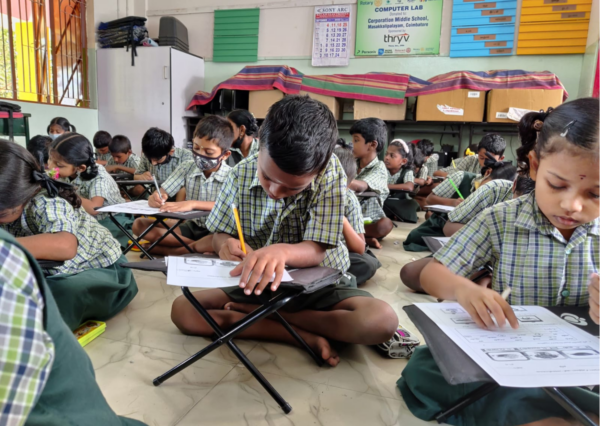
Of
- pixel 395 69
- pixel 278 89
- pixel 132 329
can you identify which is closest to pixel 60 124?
pixel 278 89

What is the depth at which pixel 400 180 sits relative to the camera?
3.90 meters

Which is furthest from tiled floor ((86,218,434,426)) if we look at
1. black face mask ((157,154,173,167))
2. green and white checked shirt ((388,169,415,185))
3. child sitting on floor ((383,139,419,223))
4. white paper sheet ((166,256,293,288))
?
green and white checked shirt ((388,169,415,185))

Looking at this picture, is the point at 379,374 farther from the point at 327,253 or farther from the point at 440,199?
the point at 440,199

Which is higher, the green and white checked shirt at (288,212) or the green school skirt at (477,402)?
the green and white checked shirt at (288,212)

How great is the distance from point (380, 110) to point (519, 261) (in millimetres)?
4409

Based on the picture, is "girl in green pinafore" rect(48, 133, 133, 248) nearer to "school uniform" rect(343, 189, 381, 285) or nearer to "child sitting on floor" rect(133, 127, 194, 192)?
"child sitting on floor" rect(133, 127, 194, 192)

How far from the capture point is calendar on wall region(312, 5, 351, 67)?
5.64 m

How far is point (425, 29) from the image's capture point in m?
5.41

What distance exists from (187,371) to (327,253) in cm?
56

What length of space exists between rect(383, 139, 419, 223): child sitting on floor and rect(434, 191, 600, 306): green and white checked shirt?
264 cm

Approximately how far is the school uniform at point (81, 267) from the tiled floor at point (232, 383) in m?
0.11

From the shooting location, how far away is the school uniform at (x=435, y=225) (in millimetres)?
2881

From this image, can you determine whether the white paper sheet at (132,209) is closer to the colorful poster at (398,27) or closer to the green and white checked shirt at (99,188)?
the green and white checked shirt at (99,188)

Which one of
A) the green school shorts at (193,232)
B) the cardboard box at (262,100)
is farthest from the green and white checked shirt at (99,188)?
the cardboard box at (262,100)
